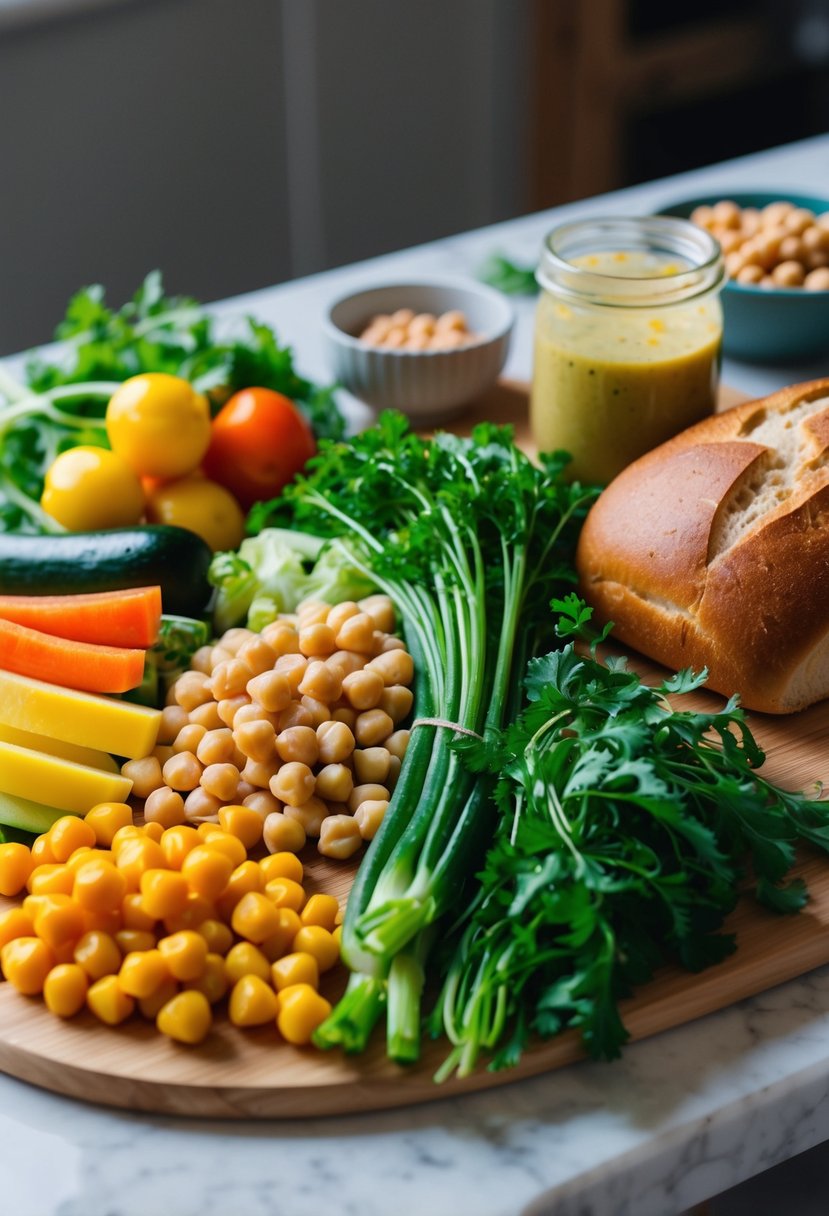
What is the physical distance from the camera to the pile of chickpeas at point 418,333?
2479mm

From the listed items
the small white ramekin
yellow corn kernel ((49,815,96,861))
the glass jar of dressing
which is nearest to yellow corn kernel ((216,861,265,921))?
yellow corn kernel ((49,815,96,861))

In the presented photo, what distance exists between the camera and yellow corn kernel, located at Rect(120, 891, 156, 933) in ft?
4.67

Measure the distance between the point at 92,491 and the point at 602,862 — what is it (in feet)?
3.86

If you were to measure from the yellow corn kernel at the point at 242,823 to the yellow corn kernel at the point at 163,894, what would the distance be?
175 millimetres

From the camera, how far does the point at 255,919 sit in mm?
1438

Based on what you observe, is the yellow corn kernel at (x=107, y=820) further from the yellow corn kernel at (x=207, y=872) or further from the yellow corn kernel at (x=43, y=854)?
the yellow corn kernel at (x=207, y=872)

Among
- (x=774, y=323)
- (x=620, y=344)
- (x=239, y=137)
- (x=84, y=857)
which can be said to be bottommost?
(x=239, y=137)

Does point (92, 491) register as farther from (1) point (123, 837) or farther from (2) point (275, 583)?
(1) point (123, 837)

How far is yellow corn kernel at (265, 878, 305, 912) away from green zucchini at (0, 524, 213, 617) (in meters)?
0.64

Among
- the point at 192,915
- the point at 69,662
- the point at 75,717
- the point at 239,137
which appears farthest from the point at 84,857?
the point at 239,137

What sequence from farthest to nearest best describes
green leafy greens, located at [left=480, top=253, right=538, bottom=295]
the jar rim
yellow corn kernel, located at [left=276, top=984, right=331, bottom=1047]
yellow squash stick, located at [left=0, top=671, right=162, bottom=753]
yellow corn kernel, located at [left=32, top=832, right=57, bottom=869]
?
green leafy greens, located at [left=480, top=253, right=538, bottom=295] → the jar rim → yellow squash stick, located at [left=0, top=671, right=162, bottom=753] → yellow corn kernel, located at [left=32, top=832, right=57, bottom=869] → yellow corn kernel, located at [left=276, top=984, right=331, bottom=1047]

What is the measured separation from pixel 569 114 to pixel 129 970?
170 inches

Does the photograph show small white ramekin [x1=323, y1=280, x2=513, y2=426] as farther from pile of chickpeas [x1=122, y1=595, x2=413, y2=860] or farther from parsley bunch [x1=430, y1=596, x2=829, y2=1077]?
parsley bunch [x1=430, y1=596, x2=829, y2=1077]

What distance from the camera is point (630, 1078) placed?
136cm
